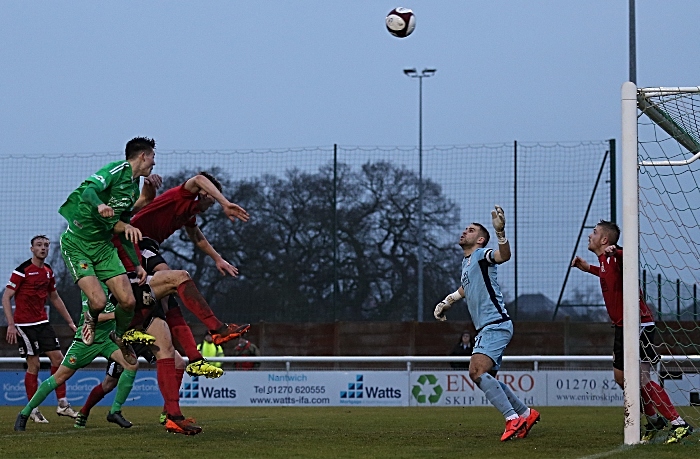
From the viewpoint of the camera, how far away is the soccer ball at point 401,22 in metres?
12.5

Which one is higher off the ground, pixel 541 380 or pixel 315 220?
pixel 315 220

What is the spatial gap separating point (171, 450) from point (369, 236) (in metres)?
15.3

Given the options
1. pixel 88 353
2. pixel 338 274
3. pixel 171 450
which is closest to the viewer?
pixel 171 450

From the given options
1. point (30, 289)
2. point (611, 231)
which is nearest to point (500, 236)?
point (611, 231)

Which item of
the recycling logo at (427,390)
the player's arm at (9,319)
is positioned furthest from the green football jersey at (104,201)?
the recycling logo at (427,390)

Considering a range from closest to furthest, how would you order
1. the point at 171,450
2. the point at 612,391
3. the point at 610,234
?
the point at 171,450 → the point at 610,234 → the point at 612,391

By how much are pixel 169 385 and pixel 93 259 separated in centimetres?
126

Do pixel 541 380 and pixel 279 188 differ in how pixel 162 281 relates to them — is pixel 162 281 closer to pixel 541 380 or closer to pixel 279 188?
pixel 541 380

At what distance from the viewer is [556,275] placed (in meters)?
20.4

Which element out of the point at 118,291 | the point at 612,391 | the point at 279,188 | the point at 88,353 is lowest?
the point at 612,391

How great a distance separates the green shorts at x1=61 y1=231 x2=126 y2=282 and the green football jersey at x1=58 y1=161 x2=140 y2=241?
6 cm

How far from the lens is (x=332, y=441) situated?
8.28 metres

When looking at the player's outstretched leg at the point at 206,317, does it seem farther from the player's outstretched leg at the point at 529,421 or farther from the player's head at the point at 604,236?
the player's head at the point at 604,236

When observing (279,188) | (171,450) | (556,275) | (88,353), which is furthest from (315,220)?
(171,450)
